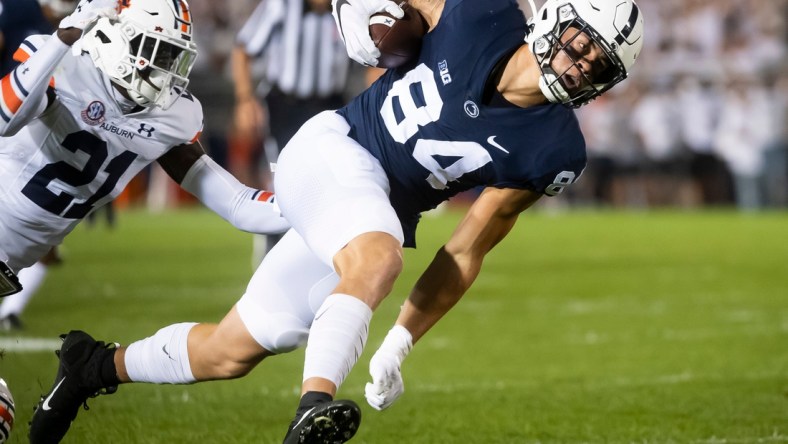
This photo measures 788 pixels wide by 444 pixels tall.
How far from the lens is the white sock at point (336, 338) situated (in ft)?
9.66

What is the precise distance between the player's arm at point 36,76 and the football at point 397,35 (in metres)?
0.83

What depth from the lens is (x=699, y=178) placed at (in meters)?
15.9

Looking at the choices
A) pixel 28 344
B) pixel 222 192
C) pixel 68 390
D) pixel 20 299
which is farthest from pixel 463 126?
pixel 20 299

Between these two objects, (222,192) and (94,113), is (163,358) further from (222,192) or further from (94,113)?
(94,113)

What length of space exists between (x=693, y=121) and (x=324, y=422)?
13391mm

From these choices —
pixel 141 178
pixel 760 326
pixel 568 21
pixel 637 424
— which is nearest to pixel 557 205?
pixel 141 178

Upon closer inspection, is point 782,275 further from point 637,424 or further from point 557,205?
point 557,205

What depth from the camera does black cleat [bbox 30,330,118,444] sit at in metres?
3.79

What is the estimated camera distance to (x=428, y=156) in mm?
3477

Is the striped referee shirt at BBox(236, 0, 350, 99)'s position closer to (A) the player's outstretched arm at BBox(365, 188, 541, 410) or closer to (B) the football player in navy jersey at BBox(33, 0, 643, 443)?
(B) the football player in navy jersey at BBox(33, 0, 643, 443)

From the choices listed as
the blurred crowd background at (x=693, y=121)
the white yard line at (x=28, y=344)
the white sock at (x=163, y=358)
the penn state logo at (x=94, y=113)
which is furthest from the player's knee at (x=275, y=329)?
the blurred crowd background at (x=693, y=121)

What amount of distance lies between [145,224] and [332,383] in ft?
34.2


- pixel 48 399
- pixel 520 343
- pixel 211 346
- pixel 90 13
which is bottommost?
pixel 520 343

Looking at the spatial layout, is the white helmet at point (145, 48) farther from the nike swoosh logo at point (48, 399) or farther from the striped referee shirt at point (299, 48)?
the striped referee shirt at point (299, 48)
